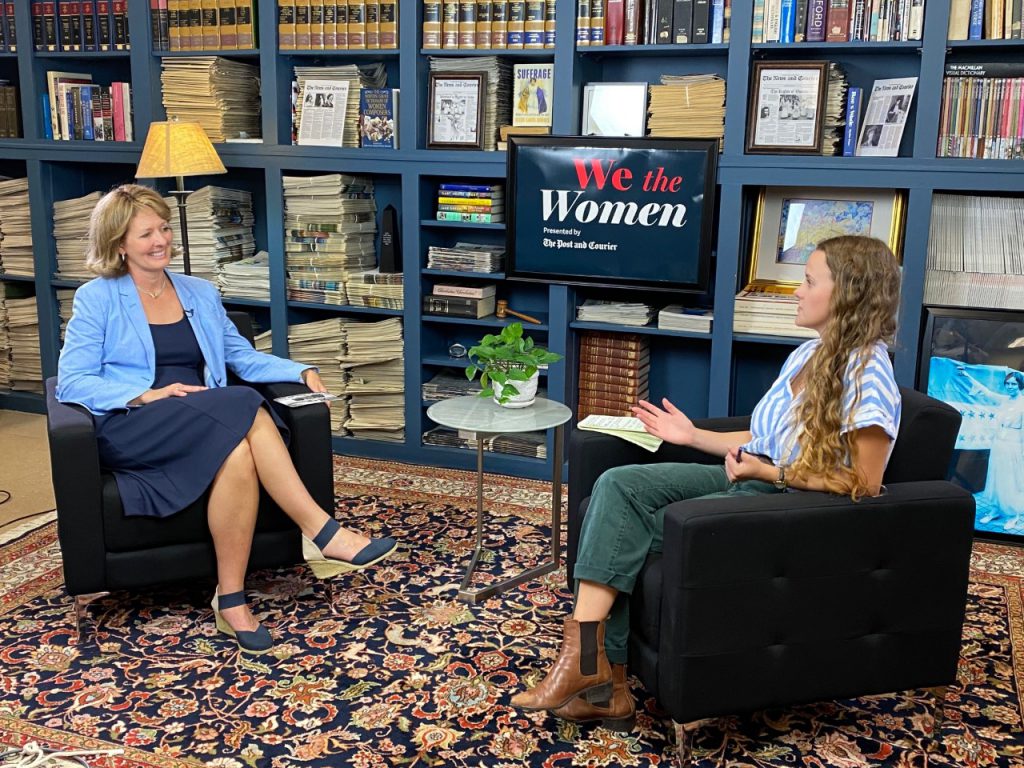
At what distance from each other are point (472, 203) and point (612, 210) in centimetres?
60

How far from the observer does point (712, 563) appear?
2193 millimetres

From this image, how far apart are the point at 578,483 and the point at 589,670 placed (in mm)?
568

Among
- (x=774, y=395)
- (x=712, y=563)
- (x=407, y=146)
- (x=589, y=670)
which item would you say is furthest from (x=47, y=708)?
(x=407, y=146)

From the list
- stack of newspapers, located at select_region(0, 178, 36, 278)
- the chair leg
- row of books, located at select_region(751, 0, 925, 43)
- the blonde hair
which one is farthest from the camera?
stack of newspapers, located at select_region(0, 178, 36, 278)

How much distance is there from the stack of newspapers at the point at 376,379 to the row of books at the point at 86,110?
1430 mm

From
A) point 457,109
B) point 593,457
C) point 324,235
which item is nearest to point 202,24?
point 324,235

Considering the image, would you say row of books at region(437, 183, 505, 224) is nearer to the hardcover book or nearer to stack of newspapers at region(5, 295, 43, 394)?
the hardcover book

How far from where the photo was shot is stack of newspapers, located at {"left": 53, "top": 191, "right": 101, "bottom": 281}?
4.90 m

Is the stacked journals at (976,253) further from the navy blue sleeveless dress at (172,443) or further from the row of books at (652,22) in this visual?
the navy blue sleeveless dress at (172,443)

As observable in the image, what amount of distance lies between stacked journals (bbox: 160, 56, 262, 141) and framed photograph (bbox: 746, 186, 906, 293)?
7.29 feet

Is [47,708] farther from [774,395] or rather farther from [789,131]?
[789,131]

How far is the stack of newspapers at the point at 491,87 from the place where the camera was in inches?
164

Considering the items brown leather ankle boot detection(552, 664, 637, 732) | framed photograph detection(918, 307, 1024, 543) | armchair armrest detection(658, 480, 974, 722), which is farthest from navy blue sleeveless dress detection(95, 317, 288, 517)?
framed photograph detection(918, 307, 1024, 543)

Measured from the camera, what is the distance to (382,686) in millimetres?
2689
